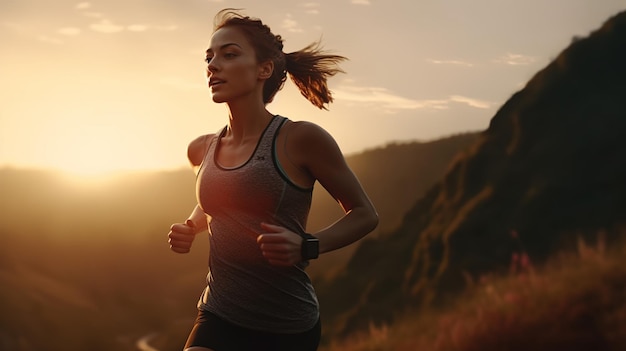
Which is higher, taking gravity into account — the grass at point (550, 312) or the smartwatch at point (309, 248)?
the smartwatch at point (309, 248)

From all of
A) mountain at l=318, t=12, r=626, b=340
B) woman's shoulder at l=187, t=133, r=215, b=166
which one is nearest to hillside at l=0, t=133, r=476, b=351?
mountain at l=318, t=12, r=626, b=340

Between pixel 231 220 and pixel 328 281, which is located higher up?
pixel 231 220

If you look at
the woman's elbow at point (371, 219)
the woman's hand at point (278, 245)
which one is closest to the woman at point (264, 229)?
the woman's elbow at point (371, 219)

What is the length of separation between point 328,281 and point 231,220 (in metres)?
20.1

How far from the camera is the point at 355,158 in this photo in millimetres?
31438

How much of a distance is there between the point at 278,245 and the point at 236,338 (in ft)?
2.42

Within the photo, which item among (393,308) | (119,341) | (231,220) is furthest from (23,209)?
(231,220)

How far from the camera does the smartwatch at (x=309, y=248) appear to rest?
408 cm

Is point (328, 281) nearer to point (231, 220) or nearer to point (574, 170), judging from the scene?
point (574, 170)

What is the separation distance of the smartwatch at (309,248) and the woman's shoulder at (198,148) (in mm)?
1373

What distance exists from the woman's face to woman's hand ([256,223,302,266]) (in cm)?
106

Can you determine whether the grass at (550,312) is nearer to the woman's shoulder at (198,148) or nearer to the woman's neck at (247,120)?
the woman's shoulder at (198,148)

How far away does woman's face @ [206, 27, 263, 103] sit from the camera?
471 cm

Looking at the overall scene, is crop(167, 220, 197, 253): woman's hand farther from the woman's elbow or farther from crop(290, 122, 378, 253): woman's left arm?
the woman's elbow
